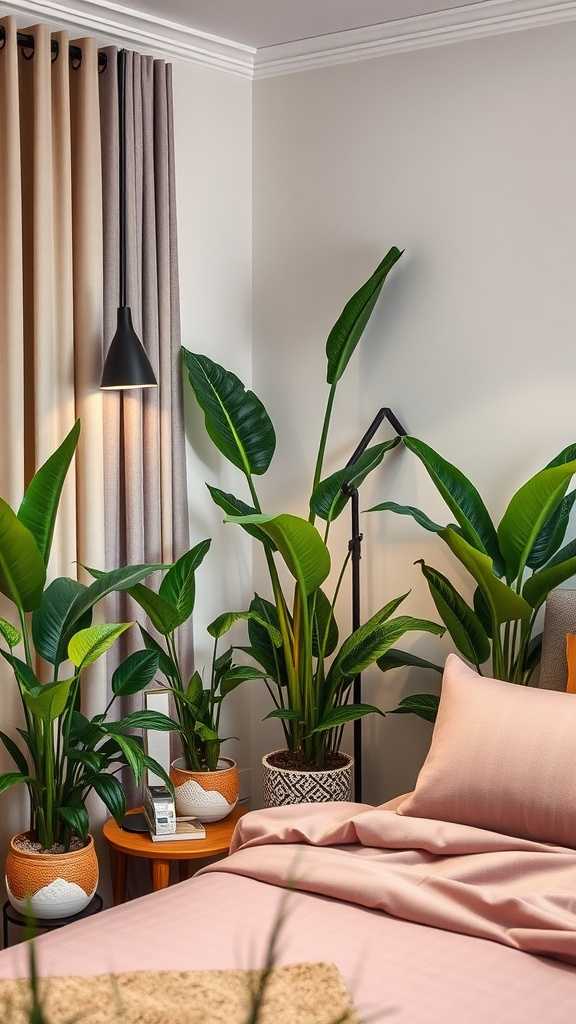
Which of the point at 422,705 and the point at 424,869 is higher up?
the point at 422,705

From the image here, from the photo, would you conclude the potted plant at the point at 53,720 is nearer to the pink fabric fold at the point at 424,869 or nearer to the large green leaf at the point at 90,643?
the large green leaf at the point at 90,643

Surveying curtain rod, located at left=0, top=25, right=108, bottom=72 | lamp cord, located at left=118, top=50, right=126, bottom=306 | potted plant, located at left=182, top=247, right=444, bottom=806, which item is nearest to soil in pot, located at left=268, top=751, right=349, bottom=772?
potted plant, located at left=182, top=247, right=444, bottom=806

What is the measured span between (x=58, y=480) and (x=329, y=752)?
1.22 meters

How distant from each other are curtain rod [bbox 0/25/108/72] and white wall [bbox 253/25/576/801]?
74 centimetres

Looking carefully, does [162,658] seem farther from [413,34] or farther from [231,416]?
[413,34]

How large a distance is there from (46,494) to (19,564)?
8.3 inches

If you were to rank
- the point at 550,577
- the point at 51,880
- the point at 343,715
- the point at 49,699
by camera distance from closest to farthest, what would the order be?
the point at 49,699, the point at 51,880, the point at 550,577, the point at 343,715

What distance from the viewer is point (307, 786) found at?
335 centimetres

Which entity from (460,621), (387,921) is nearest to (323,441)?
(460,621)

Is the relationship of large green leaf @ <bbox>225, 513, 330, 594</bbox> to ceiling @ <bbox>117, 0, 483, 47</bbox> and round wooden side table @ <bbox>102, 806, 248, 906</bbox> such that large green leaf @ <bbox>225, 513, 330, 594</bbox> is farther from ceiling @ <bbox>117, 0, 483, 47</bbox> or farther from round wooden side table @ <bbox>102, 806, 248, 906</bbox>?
ceiling @ <bbox>117, 0, 483, 47</bbox>

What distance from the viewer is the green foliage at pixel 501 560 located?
308 cm

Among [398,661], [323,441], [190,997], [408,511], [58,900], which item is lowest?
[58,900]

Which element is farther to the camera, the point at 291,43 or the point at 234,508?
the point at 291,43

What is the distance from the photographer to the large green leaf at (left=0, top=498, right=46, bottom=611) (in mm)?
2859
